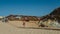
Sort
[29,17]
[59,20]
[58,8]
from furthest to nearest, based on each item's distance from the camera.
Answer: [29,17] → [58,8] → [59,20]

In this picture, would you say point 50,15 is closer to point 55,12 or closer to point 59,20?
point 55,12

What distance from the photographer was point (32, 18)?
153 feet

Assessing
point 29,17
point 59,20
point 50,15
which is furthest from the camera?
point 29,17

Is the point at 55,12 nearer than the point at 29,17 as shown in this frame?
Yes

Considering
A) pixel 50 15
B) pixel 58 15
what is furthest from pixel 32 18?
pixel 58 15

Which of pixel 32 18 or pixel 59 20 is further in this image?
pixel 32 18

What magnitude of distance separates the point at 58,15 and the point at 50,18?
2.39 m

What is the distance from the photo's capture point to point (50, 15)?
28906 mm

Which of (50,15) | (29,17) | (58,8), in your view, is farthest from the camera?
(29,17)

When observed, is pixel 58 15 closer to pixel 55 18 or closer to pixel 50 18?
pixel 55 18

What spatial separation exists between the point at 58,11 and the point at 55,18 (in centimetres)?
198

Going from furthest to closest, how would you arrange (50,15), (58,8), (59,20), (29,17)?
(29,17)
(50,15)
(58,8)
(59,20)

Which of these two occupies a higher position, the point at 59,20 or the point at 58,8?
the point at 58,8

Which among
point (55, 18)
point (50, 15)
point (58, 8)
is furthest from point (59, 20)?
point (50, 15)
